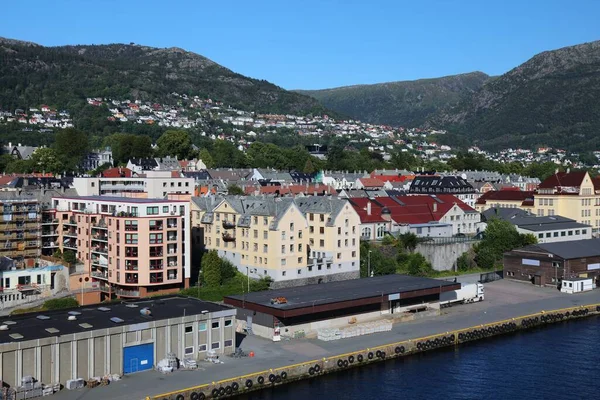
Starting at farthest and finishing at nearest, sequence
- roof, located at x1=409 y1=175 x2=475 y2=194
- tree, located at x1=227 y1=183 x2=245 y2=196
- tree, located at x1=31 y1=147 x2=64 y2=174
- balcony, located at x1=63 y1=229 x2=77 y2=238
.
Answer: tree, located at x1=31 y1=147 x2=64 y2=174, roof, located at x1=409 y1=175 x2=475 y2=194, tree, located at x1=227 y1=183 x2=245 y2=196, balcony, located at x1=63 y1=229 x2=77 y2=238

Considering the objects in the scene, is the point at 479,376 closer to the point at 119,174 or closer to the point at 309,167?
the point at 119,174

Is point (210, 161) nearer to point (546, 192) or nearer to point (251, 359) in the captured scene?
point (546, 192)

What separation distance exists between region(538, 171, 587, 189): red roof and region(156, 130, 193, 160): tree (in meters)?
73.4

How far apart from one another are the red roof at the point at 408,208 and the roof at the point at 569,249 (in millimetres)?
13947

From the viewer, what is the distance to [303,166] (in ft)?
475

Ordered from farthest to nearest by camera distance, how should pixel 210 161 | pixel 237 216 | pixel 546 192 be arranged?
1. pixel 210 161
2. pixel 546 192
3. pixel 237 216

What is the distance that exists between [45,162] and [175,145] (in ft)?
105

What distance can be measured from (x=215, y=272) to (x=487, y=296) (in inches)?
864

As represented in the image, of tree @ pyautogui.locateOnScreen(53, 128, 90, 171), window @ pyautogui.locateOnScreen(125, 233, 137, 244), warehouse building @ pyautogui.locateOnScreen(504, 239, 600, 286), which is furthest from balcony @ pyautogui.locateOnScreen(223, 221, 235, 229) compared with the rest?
tree @ pyautogui.locateOnScreen(53, 128, 90, 171)

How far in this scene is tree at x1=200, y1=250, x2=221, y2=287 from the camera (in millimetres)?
57594

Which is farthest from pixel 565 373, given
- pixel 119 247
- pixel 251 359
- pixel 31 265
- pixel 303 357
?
pixel 31 265

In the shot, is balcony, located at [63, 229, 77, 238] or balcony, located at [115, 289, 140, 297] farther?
balcony, located at [63, 229, 77, 238]

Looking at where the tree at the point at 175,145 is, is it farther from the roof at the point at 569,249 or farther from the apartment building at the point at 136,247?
the roof at the point at 569,249

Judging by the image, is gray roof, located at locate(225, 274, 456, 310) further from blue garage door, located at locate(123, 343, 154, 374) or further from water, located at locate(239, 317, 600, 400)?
blue garage door, located at locate(123, 343, 154, 374)
